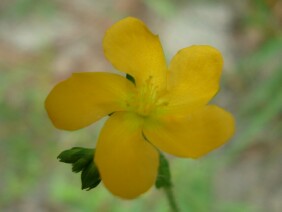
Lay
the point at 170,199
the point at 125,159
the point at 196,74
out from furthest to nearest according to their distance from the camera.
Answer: the point at 170,199, the point at 196,74, the point at 125,159

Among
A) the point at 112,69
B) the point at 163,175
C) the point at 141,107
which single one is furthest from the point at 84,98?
the point at 112,69

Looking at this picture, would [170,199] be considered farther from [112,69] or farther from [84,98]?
[112,69]

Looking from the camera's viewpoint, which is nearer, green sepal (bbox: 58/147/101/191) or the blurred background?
green sepal (bbox: 58/147/101/191)

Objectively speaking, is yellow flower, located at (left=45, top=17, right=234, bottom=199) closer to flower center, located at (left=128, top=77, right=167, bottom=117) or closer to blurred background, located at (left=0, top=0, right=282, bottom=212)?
flower center, located at (left=128, top=77, right=167, bottom=117)

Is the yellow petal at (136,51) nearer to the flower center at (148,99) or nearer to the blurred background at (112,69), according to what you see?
the flower center at (148,99)

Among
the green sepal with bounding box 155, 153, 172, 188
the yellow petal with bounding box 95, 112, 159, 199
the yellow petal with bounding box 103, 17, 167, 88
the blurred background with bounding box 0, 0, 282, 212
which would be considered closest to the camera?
the yellow petal with bounding box 95, 112, 159, 199

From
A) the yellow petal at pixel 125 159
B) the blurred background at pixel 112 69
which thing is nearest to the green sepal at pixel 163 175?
the yellow petal at pixel 125 159

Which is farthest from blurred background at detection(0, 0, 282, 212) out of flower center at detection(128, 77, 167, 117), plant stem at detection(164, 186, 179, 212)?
flower center at detection(128, 77, 167, 117)
